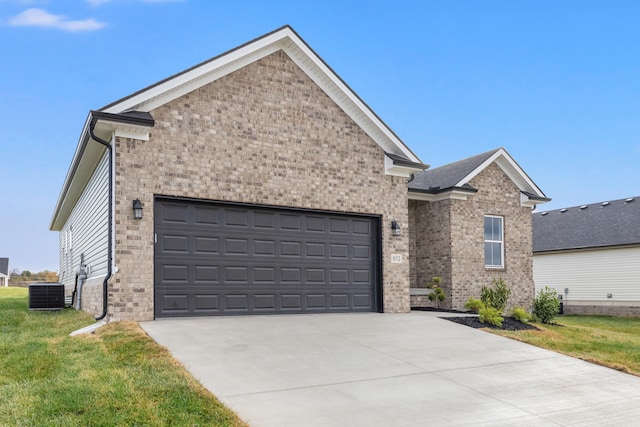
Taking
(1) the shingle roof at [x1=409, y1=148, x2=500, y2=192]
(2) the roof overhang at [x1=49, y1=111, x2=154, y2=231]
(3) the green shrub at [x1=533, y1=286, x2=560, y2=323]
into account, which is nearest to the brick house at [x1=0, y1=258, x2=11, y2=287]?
(2) the roof overhang at [x1=49, y1=111, x2=154, y2=231]

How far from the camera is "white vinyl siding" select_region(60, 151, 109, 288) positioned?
13.5 m

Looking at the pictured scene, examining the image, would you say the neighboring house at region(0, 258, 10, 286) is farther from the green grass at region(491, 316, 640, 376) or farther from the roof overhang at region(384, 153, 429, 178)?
the green grass at region(491, 316, 640, 376)

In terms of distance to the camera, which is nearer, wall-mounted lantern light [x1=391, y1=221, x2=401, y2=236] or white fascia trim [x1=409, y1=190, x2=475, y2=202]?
wall-mounted lantern light [x1=391, y1=221, x2=401, y2=236]

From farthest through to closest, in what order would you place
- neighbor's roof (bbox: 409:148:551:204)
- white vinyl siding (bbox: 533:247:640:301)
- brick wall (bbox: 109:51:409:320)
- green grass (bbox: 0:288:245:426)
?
white vinyl siding (bbox: 533:247:640:301), neighbor's roof (bbox: 409:148:551:204), brick wall (bbox: 109:51:409:320), green grass (bbox: 0:288:245:426)

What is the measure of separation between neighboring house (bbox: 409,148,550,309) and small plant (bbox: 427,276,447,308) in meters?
0.27

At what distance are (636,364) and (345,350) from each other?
213 inches

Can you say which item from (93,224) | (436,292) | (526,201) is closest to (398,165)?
(436,292)

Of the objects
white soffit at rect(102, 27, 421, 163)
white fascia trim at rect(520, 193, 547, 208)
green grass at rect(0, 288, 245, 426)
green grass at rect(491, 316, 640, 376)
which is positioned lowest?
green grass at rect(491, 316, 640, 376)

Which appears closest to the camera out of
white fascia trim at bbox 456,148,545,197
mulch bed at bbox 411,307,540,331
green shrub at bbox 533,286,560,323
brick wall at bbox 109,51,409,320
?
brick wall at bbox 109,51,409,320

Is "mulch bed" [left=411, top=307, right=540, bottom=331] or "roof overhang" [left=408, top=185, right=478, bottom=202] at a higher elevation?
"roof overhang" [left=408, top=185, right=478, bottom=202]

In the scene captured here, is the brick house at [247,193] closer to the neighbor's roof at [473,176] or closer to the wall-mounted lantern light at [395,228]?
the wall-mounted lantern light at [395,228]

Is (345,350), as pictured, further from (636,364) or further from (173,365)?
(636,364)

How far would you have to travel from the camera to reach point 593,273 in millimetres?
29406

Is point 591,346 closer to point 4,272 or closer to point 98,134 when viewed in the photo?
point 98,134
